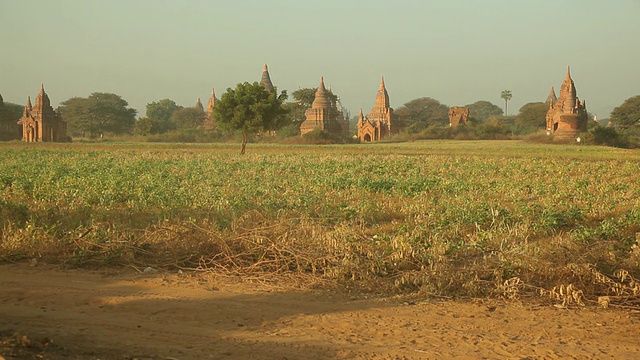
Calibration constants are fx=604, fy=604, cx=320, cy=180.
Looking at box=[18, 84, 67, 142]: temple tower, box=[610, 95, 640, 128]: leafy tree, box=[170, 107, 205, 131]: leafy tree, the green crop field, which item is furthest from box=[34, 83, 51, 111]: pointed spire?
box=[610, 95, 640, 128]: leafy tree

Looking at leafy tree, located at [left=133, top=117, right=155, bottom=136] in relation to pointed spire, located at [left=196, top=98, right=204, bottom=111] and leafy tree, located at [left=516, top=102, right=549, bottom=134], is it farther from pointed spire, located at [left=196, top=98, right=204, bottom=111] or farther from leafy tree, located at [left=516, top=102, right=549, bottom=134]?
leafy tree, located at [left=516, top=102, right=549, bottom=134]

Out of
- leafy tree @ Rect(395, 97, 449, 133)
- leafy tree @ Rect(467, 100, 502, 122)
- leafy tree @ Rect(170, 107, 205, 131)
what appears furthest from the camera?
leafy tree @ Rect(467, 100, 502, 122)

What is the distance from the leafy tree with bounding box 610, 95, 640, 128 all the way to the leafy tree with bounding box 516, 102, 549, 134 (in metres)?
10.4

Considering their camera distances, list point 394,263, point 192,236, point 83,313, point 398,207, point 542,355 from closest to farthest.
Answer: point 542,355, point 83,313, point 394,263, point 192,236, point 398,207

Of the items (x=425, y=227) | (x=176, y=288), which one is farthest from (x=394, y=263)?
(x=176, y=288)

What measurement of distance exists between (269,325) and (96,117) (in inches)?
2926

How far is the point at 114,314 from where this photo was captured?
15.9 feet

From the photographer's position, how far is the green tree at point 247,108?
32125mm

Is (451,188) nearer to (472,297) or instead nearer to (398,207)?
(398,207)

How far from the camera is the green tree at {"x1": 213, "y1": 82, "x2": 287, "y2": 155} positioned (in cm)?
3212

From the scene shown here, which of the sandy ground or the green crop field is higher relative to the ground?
the green crop field

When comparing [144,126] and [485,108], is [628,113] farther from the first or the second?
[485,108]

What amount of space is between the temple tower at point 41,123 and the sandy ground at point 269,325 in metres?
49.7

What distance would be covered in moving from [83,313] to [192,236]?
2.24 m
